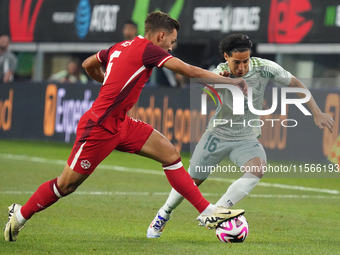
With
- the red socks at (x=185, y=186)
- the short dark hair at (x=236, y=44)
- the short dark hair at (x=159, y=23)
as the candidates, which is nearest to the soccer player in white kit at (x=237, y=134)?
the short dark hair at (x=236, y=44)

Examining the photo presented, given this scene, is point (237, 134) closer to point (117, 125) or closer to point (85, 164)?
point (117, 125)

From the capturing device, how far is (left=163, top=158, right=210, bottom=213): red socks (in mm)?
5945

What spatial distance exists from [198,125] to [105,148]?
8.61 m

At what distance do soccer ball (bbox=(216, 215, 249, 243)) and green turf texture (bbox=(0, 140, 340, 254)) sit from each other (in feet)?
0.25

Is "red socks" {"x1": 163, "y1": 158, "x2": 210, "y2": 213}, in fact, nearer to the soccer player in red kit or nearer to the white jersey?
the soccer player in red kit

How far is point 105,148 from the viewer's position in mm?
5828

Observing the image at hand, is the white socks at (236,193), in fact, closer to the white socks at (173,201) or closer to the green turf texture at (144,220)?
the white socks at (173,201)

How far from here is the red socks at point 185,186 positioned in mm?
5945

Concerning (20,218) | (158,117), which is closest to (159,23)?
(20,218)

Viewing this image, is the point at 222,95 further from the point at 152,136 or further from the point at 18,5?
the point at 18,5

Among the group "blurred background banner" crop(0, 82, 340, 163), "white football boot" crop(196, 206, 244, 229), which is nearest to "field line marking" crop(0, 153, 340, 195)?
"blurred background banner" crop(0, 82, 340, 163)

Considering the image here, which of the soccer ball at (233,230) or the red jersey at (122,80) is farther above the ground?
the red jersey at (122,80)

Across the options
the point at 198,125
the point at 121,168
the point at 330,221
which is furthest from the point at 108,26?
the point at 330,221

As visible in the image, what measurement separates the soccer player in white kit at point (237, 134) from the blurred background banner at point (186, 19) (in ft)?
28.5
